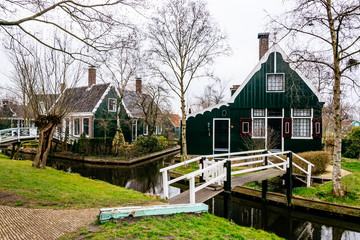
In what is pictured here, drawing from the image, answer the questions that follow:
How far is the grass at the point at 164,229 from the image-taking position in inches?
149

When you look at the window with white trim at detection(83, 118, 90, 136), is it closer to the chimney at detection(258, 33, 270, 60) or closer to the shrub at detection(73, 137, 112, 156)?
the shrub at detection(73, 137, 112, 156)

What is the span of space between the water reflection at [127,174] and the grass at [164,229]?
6825 mm

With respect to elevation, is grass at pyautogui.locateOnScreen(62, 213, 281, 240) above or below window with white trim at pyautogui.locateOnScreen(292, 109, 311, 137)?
below

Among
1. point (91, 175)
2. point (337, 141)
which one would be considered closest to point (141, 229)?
point (337, 141)

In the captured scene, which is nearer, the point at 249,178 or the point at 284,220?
the point at 284,220

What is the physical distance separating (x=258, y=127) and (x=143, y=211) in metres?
13.7

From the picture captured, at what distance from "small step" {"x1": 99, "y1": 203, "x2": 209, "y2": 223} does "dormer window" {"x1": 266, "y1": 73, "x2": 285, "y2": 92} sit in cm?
1343

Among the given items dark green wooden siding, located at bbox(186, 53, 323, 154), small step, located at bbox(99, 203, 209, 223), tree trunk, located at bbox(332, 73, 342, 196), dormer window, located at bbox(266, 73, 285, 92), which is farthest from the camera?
dormer window, located at bbox(266, 73, 285, 92)

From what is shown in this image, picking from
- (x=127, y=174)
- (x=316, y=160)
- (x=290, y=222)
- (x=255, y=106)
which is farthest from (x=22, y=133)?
(x=316, y=160)

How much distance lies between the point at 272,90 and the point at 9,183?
15805 millimetres

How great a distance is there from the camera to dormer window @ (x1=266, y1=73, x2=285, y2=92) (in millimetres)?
16625

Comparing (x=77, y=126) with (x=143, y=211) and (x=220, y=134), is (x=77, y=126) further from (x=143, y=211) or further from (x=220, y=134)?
(x=143, y=211)

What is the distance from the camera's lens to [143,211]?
4738mm

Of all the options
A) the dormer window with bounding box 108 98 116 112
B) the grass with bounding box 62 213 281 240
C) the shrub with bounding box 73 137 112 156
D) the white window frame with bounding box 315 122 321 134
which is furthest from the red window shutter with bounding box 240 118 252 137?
the dormer window with bounding box 108 98 116 112
